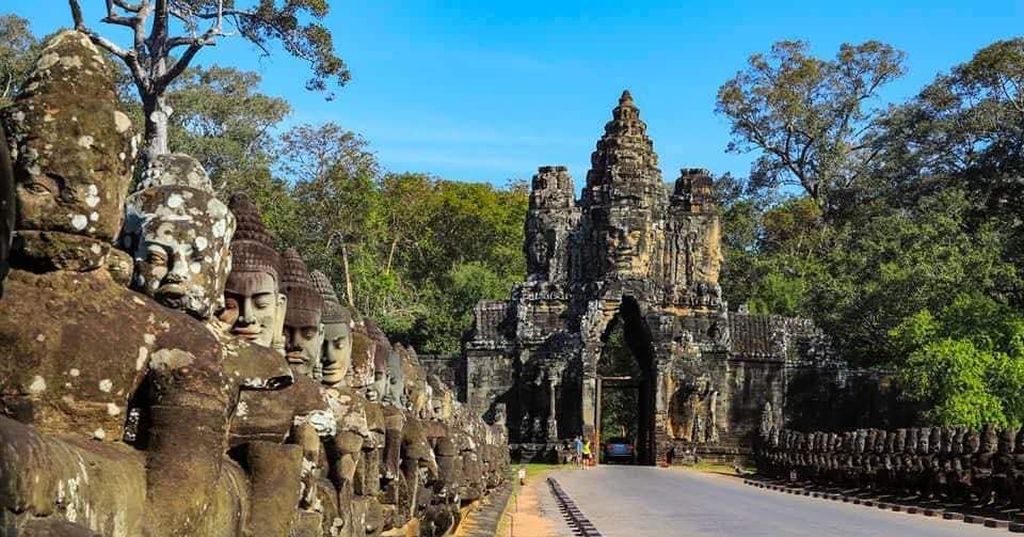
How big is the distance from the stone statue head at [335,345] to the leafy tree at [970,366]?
28835 mm

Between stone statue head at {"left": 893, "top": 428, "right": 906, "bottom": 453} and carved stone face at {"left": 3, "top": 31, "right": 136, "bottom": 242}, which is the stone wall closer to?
stone statue head at {"left": 893, "top": 428, "right": 906, "bottom": 453}

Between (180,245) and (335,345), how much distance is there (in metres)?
2.51

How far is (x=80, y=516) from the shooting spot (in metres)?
2.98

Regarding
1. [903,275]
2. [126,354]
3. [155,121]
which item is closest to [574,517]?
[155,121]

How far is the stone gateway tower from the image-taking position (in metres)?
46.4

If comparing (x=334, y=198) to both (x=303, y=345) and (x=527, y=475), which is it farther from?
(x=303, y=345)

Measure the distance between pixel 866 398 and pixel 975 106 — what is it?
843 inches

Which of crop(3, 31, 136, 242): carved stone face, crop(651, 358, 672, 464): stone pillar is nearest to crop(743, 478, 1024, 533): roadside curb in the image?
crop(3, 31, 136, 242): carved stone face

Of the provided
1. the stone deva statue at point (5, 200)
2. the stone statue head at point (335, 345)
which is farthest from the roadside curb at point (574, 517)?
the stone deva statue at point (5, 200)

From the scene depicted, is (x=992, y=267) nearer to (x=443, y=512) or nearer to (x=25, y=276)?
(x=443, y=512)

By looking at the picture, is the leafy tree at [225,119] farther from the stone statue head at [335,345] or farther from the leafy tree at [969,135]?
the stone statue head at [335,345]

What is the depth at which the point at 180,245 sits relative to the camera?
4.59 meters

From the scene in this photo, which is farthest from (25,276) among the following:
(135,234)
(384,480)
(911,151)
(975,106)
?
(911,151)

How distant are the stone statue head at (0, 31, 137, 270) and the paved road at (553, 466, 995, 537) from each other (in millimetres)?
11905
